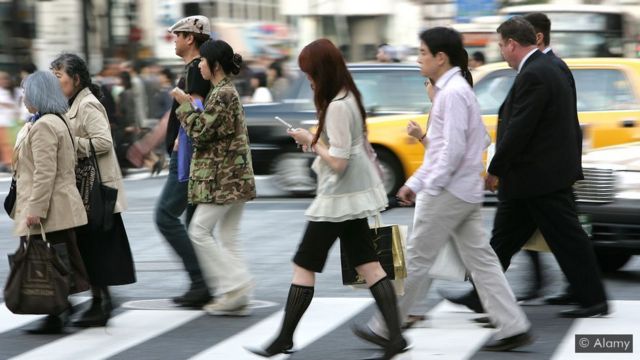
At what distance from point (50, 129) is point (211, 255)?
48.8 inches

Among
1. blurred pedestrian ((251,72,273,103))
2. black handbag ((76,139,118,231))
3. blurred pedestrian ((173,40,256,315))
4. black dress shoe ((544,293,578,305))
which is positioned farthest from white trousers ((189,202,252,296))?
blurred pedestrian ((251,72,273,103))

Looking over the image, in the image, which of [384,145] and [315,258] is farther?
[384,145]

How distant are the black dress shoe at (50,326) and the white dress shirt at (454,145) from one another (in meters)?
A: 2.27

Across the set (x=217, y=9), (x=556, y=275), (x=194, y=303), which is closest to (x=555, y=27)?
(x=556, y=275)

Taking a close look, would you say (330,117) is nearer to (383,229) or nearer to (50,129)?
(383,229)

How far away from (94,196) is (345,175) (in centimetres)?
177

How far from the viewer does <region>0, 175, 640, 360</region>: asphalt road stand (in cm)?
684

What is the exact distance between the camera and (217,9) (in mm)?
55844

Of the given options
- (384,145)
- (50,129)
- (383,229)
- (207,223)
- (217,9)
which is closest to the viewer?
(383,229)

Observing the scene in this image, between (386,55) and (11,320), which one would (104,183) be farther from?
(386,55)

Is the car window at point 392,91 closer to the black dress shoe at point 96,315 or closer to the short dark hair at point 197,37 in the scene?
the short dark hair at point 197,37

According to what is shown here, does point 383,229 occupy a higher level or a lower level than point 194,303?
higher

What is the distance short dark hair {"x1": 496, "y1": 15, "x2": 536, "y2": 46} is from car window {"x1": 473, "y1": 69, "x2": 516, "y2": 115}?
21.0 feet

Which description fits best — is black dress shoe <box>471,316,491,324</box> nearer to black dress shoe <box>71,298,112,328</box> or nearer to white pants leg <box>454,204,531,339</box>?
white pants leg <box>454,204,531,339</box>
